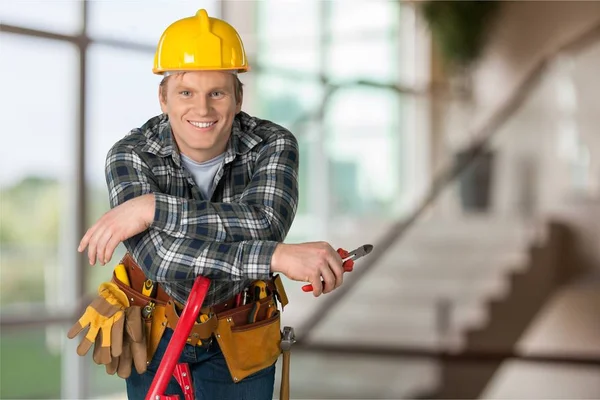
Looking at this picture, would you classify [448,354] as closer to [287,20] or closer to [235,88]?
[287,20]

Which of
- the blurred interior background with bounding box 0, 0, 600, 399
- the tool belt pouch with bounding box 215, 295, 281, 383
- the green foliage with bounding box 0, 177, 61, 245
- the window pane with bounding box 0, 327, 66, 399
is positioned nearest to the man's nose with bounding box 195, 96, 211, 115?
the tool belt pouch with bounding box 215, 295, 281, 383

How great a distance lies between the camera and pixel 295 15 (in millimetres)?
8133

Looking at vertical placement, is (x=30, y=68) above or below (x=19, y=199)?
above

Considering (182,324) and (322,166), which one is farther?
(322,166)

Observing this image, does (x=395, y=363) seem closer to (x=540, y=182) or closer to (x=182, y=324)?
(x=540, y=182)

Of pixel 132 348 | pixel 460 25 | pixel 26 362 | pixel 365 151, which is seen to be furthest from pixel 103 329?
pixel 26 362

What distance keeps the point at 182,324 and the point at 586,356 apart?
4.73 m

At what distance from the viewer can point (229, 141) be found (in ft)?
6.49

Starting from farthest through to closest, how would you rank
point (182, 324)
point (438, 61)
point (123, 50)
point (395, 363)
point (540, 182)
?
point (438, 61) → point (540, 182) → point (395, 363) → point (123, 50) → point (182, 324)

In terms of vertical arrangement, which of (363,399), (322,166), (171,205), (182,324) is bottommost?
(363,399)

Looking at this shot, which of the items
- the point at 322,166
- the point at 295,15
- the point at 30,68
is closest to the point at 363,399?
the point at 322,166

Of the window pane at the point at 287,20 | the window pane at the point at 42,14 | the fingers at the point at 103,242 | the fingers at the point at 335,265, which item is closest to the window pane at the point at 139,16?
the window pane at the point at 42,14

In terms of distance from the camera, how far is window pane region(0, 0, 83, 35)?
5074 millimetres

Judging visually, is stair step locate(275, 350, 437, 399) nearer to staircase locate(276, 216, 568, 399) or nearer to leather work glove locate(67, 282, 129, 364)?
staircase locate(276, 216, 568, 399)
